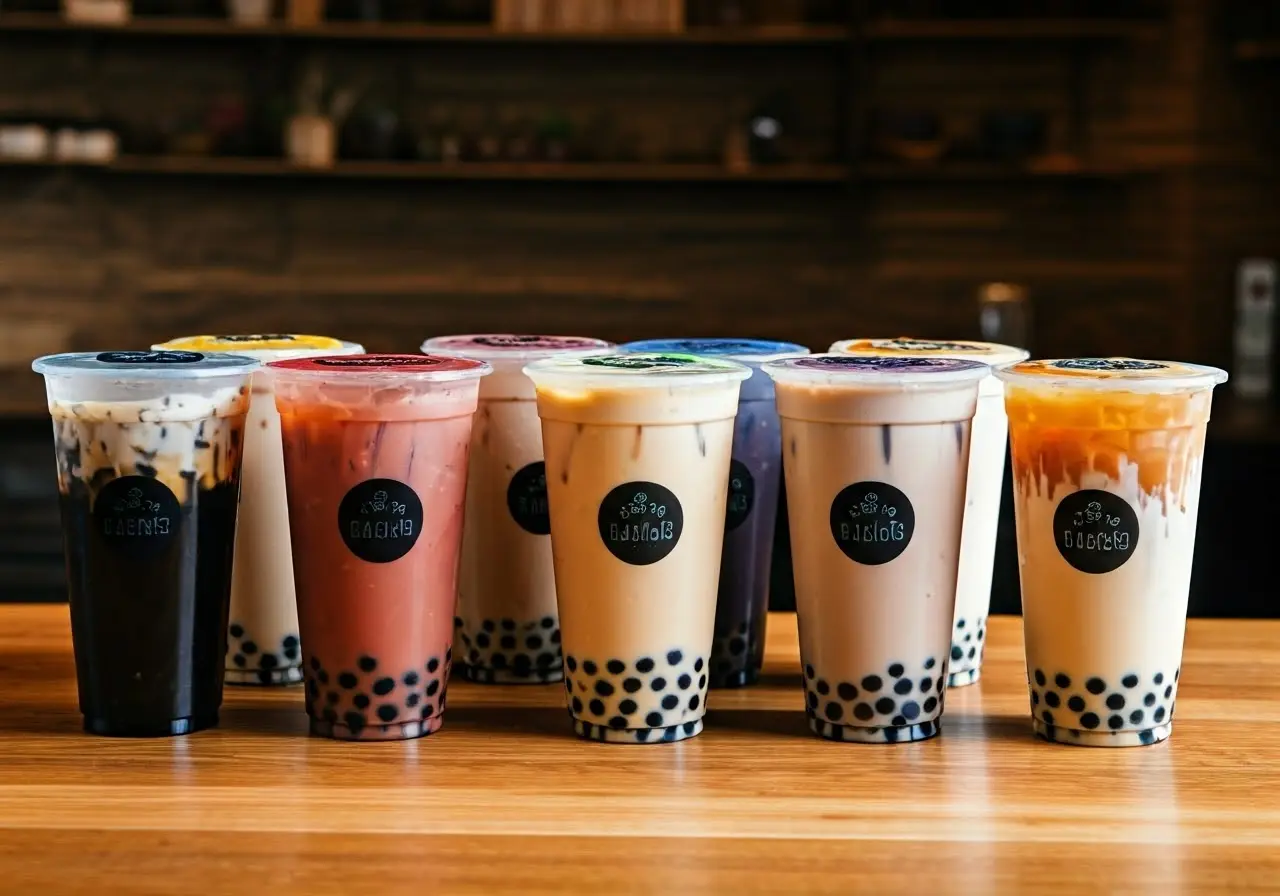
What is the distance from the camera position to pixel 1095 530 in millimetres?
1021

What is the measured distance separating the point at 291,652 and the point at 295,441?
9.5 inches

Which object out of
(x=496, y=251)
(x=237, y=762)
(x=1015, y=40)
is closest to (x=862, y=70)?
(x=1015, y=40)

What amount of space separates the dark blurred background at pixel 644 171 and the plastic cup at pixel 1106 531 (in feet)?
9.78

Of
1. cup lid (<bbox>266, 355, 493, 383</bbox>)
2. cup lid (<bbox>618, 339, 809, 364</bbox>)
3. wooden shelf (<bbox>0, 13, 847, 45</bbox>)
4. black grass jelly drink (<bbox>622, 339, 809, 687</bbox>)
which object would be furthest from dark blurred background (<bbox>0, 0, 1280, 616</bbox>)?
cup lid (<bbox>266, 355, 493, 383</bbox>)

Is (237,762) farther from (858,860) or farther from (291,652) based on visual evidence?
(858,860)

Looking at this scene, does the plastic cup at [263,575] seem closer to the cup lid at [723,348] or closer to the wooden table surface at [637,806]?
the wooden table surface at [637,806]

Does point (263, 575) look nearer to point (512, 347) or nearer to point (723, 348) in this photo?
point (512, 347)

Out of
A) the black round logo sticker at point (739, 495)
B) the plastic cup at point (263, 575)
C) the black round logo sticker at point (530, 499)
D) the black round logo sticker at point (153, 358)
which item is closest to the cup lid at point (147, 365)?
the black round logo sticker at point (153, 358)

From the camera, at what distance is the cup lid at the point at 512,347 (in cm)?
119

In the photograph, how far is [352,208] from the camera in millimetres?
4246

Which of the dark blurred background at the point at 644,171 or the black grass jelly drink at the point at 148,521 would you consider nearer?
the black grass jelly drink at the point at 148,521

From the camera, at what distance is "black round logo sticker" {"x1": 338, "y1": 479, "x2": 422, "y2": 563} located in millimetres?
1021

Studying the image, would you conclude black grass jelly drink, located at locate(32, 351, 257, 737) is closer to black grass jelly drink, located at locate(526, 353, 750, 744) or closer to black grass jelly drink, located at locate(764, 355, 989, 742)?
black grass jelly drink, located at locate(526, 353, 750, 744)

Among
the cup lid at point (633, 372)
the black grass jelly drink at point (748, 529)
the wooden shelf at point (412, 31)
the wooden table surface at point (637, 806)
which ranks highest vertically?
the wooden shelf at point (412, 31)
